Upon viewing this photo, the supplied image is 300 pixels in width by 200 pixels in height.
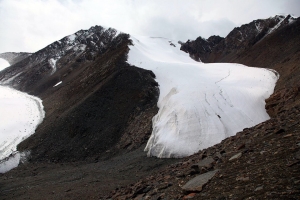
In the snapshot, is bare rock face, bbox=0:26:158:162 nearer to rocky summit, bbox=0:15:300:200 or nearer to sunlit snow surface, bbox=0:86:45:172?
rocky summit, bbox=0:15:300:200

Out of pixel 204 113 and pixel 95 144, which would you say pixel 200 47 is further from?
pixel 204 113

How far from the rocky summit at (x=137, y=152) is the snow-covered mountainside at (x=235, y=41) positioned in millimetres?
9488

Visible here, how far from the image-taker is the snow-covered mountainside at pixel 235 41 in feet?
245

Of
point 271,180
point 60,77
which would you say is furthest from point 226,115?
point 60,77

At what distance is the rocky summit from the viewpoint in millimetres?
6875

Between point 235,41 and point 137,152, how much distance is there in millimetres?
80768

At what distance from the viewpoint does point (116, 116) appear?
2722cm

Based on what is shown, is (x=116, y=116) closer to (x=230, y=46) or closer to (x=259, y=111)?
(x=259, y=111)

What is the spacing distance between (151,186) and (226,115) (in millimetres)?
12696

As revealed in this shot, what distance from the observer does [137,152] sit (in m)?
20.3

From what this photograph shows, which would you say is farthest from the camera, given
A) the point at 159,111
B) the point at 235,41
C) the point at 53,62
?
the point at 235,41

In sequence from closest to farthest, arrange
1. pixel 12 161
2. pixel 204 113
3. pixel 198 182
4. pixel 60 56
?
pixel 198 182, pixel 204 113, pixel 12 161, pixel 60 56

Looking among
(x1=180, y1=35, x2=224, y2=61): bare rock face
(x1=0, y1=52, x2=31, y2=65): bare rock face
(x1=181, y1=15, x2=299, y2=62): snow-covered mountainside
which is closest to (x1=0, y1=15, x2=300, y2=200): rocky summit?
(x1=181, y1=15, x2=299, y2=62): snow-covered mountainside

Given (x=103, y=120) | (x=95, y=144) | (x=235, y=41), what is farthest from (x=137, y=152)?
(x=235, y=41)
